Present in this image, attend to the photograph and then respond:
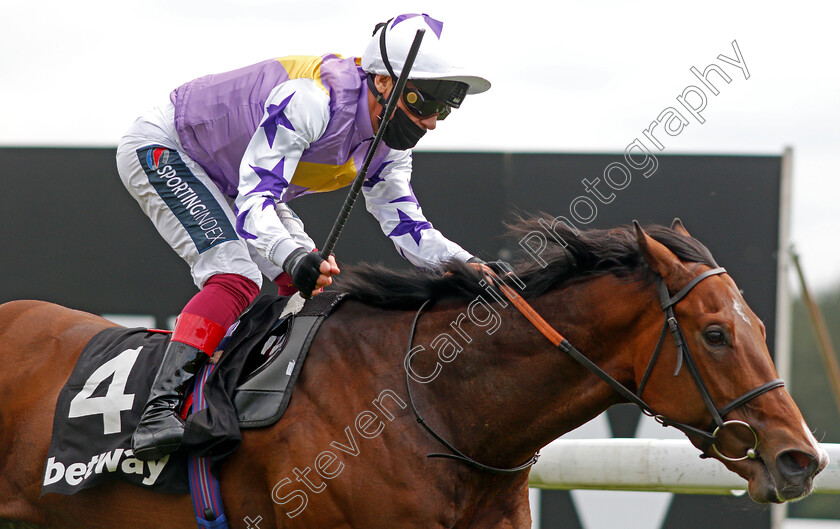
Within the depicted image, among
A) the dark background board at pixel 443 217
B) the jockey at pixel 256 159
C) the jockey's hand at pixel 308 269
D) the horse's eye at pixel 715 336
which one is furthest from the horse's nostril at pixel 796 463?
the dark background board at pixel 443 217

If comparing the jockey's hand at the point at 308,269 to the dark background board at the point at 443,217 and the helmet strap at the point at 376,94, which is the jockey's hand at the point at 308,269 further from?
the dark background board at the point at 443,217

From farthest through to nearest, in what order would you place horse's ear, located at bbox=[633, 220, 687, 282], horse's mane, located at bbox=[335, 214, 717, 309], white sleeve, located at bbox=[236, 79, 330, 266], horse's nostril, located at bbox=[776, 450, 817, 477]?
white sleeve, located at bbox=[236, 79, 330, 266] → horse's mane, located at bbox=[335, 214, 717, 309] → horse's ear, located at bbox=[633, 220, 687, 282] → horse's nostril, located at bbox=[776, 450, 817, 477]

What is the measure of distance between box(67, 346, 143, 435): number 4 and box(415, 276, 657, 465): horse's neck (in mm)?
970

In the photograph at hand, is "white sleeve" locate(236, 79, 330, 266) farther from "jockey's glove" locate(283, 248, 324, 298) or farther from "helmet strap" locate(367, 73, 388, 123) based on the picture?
"helmet strap" locate(367, 73, 388, 123)

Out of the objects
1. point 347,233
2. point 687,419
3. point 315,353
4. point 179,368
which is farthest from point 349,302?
point 347,233

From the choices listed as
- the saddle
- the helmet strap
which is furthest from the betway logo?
the helmet strap

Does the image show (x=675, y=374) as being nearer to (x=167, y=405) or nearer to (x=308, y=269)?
(x=308, y=269)

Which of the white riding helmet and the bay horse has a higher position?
the white riding helmet

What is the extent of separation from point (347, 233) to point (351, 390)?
2.45 metres

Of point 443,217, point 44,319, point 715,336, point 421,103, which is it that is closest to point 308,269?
point 421,103

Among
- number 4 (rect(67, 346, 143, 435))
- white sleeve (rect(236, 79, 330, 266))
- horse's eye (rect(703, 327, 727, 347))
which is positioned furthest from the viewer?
number 4 (rect(67, 346, 143, 435))

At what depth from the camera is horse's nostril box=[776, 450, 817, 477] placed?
2076 millimetres

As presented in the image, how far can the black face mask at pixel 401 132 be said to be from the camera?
2.75m

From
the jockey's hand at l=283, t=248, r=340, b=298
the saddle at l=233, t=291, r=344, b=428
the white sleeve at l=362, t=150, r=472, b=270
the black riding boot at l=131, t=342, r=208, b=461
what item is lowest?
the black riding boot at l=131, t=342, r=208, b=461
